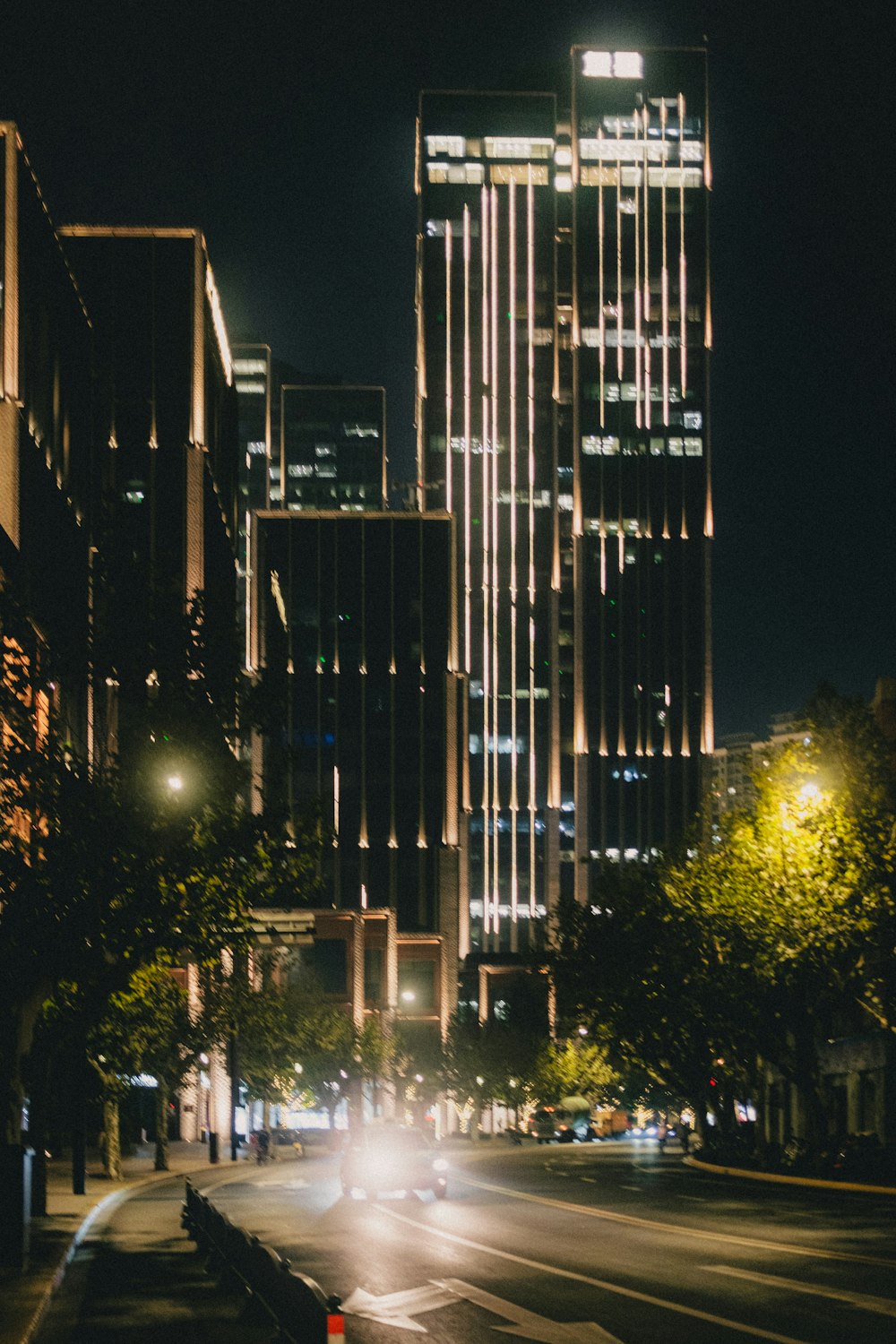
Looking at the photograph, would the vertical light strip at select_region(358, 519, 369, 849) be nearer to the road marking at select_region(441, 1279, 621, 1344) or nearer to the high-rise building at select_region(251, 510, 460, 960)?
the high-rise building at select_region(251, 510, 460, 960)

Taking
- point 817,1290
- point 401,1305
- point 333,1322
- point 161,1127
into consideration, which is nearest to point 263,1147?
point 161,1127

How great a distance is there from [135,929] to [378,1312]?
12.4 m

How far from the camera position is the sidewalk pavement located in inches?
638

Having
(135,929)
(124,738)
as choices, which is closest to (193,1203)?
(135,929)

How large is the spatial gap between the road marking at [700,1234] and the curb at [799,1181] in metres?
8.48

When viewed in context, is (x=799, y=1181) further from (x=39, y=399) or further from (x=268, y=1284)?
(x=39, y=399)

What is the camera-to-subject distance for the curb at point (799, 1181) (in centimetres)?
3991

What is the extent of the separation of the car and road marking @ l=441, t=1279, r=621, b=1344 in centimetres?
1775

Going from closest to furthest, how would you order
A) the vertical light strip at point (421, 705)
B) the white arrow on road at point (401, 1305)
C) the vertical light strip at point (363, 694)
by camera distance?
1. the white arrow on road at point (401, 1305)
2. the vertical light strip at point (363, 694)
3. the vertical light strip at point (421, 705)

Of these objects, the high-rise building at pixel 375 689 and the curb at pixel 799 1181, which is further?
the high-rise building at pixel 375 689

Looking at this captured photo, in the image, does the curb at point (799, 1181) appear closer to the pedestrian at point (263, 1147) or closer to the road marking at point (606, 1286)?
the road marking at point (606, 1286)

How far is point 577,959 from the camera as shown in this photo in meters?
64.3

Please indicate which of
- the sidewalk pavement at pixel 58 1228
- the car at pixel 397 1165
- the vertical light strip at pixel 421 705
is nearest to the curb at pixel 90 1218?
the sidewalk pavement at pixel 58 1228

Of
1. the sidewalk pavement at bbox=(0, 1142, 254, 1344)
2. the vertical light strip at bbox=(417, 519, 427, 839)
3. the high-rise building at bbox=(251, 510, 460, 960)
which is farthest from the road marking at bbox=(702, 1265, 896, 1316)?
the vertical light strip at bbox=(417, 519, 427, 839)
